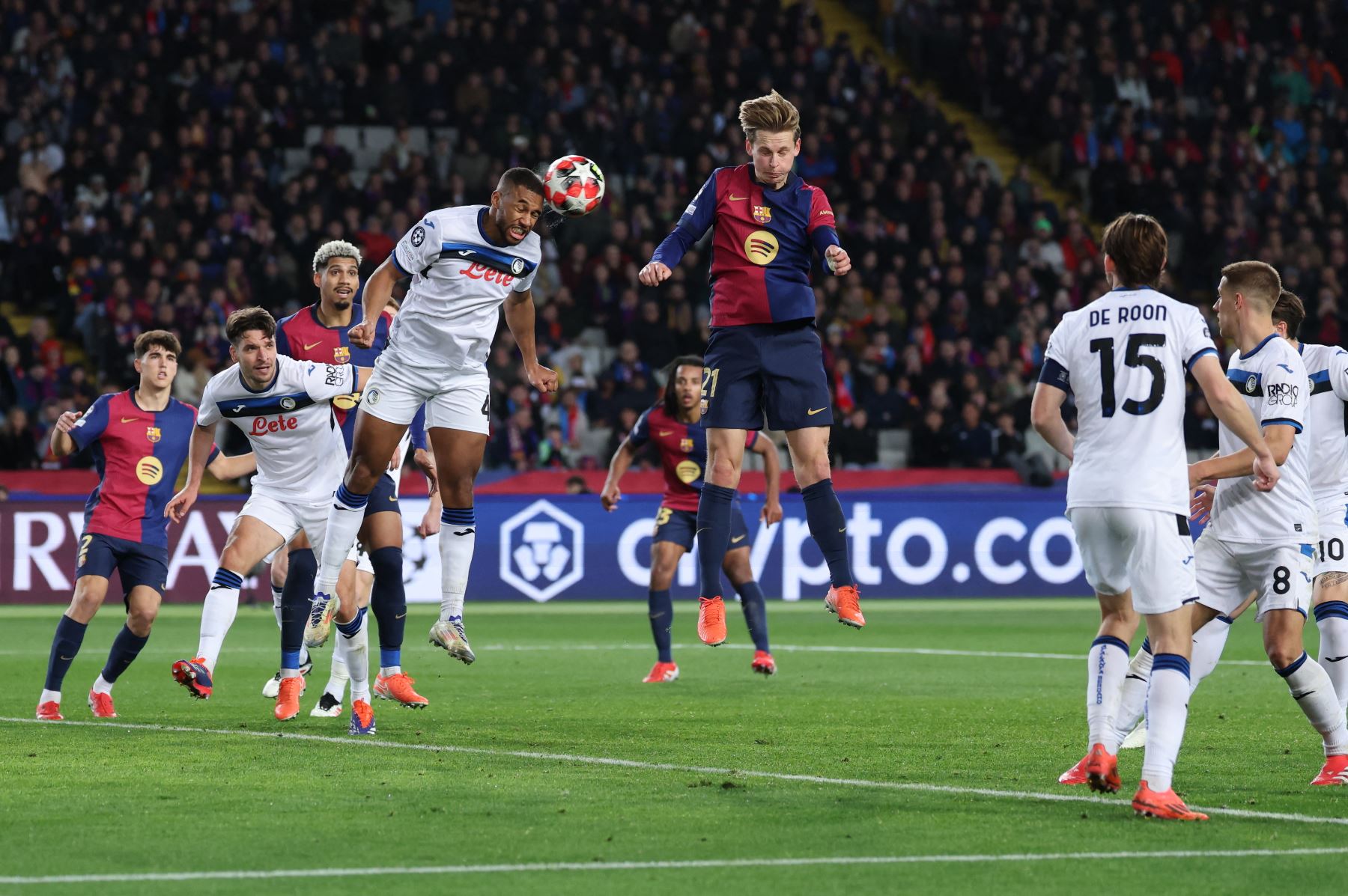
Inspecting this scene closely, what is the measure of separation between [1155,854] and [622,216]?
65.6 feet

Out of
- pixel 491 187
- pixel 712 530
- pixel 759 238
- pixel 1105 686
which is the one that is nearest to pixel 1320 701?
pixel 1105 686

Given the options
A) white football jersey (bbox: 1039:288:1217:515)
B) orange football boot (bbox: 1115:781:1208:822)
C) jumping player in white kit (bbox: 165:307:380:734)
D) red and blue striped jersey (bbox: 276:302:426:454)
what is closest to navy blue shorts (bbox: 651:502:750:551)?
red and blue striped jersey (bbox: 276:302:426:454)

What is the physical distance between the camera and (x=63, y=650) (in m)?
10.6

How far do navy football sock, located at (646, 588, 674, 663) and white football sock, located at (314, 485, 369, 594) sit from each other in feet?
14.4

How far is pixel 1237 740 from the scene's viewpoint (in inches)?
375

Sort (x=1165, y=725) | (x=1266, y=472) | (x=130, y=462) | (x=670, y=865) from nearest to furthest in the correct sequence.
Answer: (x=670, y=865) < (x=1165, y=725) < (x=1266, y=472) < (x=130, y=462)

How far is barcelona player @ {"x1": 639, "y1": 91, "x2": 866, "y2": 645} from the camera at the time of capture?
8.95 meters

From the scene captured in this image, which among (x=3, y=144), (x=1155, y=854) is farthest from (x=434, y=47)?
(x=1155, y=854)

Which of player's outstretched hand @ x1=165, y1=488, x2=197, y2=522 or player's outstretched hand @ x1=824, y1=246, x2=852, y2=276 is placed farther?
player's outstretched hand @ x1=165, y1=488, x2=197, y2=522

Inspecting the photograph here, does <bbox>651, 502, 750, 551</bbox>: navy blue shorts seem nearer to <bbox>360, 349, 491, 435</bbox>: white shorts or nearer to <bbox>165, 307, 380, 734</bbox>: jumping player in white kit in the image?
<bbox>165, 307, 380, 734</bbox>: jumping player in white kit

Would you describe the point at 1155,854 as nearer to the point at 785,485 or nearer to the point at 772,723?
the point at 772,723

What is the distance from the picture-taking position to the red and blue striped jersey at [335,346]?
10680 millimetres

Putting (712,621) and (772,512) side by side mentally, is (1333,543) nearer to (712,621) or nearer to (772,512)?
(712,621)

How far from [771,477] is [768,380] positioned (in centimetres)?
512
